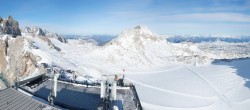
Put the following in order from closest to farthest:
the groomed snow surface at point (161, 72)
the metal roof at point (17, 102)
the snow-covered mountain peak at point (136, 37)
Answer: the metal roof at point (17, 102) → the groomed snow surface at point (161, 72) → the snow-covered mountain peak at point (136, 37)

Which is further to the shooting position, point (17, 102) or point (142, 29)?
point (142, 29)

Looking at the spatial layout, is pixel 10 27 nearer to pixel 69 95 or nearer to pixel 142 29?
pixel 142 29

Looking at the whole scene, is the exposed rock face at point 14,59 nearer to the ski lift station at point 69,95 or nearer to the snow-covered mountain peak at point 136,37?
the ski lift station at point 69,95

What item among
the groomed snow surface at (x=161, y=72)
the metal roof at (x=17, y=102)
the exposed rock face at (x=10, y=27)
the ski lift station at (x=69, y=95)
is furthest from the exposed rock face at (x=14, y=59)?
the metal roof at (x=17, y=102)

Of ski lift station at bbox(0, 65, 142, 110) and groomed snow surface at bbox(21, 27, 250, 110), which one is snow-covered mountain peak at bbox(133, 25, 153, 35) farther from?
ski lift station at bbox(0, 65, 142, 110)

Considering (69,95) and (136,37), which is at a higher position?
(136,37)

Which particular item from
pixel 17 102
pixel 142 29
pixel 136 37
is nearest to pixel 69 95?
pixel 17 102
